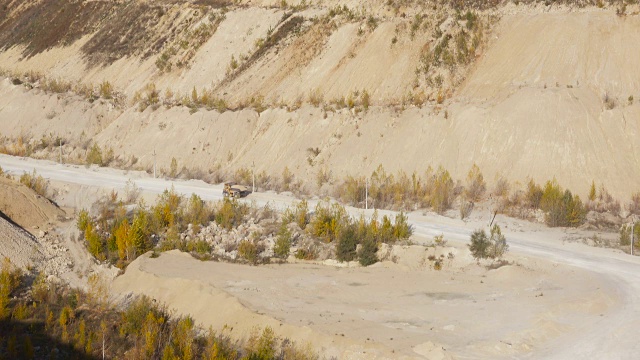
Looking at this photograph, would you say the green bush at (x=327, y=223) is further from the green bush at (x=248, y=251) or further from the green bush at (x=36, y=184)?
the green bush at (x=36, y=184)

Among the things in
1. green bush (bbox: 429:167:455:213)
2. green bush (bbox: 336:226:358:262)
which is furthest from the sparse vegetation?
green bush (bbox: 429:167:455:213)

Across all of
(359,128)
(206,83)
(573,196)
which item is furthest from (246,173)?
(573,196)

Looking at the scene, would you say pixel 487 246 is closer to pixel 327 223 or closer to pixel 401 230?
pixel 401 230

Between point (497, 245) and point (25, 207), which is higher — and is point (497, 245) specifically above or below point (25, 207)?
above

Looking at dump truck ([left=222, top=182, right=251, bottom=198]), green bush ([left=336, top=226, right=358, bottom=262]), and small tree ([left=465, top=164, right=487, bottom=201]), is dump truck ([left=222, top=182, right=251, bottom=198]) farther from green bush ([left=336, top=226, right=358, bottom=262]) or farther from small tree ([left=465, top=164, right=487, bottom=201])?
small tree ([left=465, top=164, right=487, bottom=201])

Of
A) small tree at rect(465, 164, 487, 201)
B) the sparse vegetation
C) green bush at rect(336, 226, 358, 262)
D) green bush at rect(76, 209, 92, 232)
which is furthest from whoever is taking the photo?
small tree at rect(465, 164, 487, 201)

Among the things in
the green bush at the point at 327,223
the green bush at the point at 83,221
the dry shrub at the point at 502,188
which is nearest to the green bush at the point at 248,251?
the green bush at the point at 327,223

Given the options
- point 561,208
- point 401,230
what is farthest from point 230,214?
point 561,208
